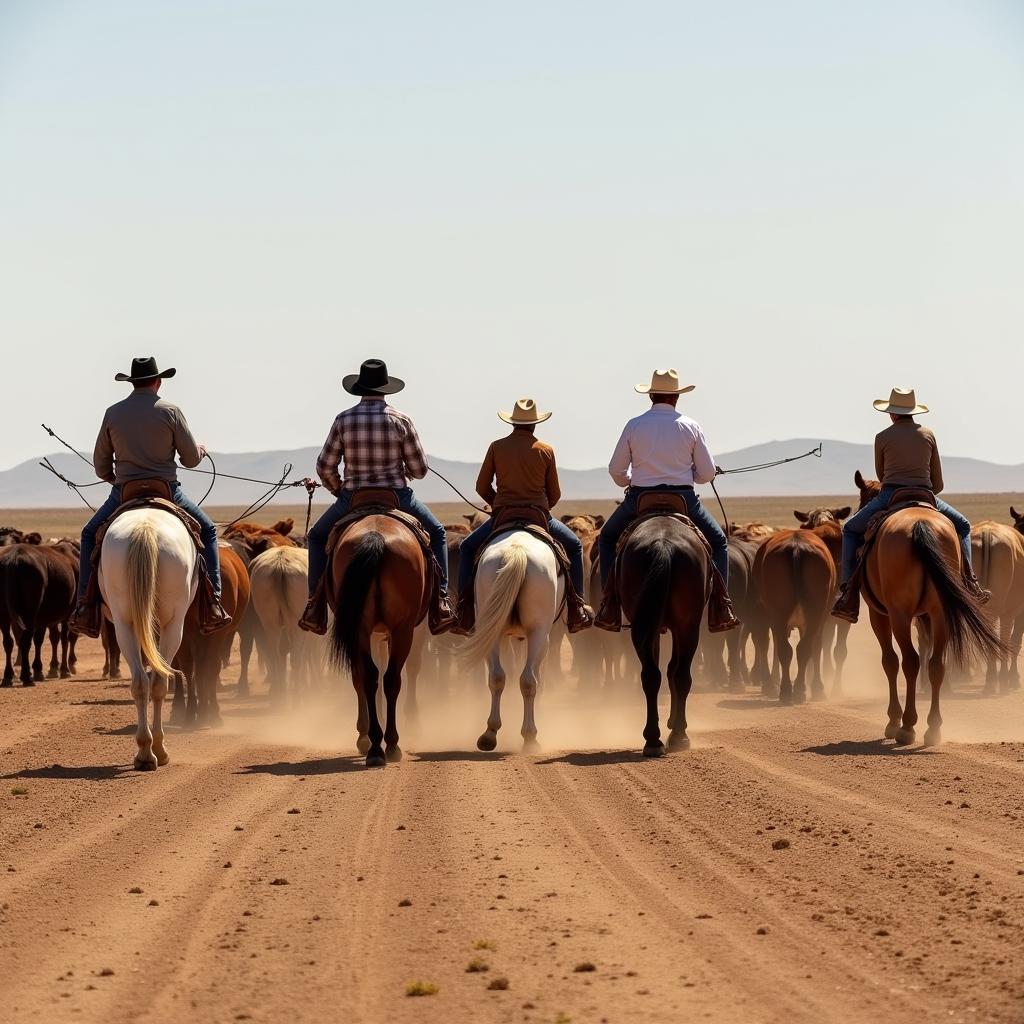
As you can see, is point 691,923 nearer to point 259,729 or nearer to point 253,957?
point 253,957

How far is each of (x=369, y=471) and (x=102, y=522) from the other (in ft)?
7.34

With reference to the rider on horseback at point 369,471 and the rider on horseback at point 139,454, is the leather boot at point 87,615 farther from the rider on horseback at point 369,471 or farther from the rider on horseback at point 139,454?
the rider on horseback at point 369,471

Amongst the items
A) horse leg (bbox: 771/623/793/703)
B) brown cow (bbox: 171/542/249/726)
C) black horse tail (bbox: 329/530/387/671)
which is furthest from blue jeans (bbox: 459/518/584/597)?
horse leg (bbox: 771/623/793/703)

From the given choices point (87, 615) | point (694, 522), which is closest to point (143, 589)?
point (87, 615)

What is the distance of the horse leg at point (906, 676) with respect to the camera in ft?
48.9

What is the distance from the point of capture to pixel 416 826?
10.2 metres

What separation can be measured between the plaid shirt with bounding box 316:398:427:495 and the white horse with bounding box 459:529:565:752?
101 centimetres

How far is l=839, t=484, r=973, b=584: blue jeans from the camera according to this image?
15633 mm

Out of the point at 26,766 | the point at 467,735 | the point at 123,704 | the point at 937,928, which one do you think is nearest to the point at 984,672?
the point at 467,735

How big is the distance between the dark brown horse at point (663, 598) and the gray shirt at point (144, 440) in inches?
147

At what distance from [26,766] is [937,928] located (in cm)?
857

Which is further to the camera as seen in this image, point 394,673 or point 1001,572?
point 1001,572

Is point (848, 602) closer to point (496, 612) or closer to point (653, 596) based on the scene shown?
point (653, 596)

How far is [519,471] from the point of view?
49.9ft
